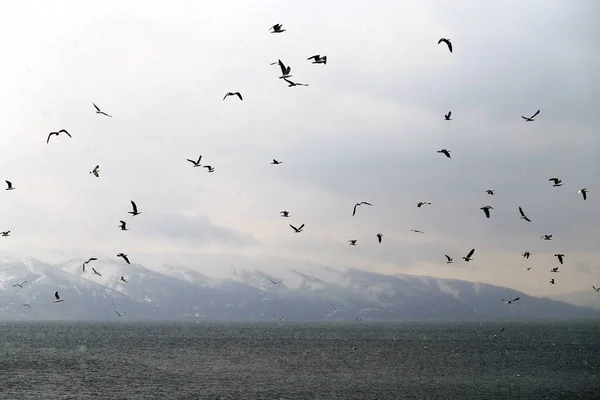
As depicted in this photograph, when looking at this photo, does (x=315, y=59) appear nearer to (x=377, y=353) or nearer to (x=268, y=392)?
(x=268, y=392)

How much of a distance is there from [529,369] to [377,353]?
42930mm

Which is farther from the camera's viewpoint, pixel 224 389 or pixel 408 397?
pixel 224 389

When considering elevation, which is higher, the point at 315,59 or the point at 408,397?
the point at 315,59

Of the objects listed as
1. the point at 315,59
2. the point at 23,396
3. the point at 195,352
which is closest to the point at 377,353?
the point at 195,352

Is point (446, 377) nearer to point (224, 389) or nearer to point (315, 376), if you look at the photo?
point (315, 376)

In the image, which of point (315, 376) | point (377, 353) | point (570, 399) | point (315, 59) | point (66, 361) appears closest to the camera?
point (315, 59)

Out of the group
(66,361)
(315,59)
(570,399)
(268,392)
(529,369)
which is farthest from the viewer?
(66,361)

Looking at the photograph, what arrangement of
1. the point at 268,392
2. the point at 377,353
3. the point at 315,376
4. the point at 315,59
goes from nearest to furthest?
the point at 315,59, the point at 268,392, the point at 315,376, the point at 377,353

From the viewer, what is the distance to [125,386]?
87.1 m

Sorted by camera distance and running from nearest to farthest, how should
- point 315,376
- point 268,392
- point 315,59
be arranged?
point 315,59 → point 268,392 → point 315,376

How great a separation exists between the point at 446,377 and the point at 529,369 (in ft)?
67.7

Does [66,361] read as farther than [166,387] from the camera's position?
Yes

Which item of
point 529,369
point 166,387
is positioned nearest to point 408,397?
point 166,387

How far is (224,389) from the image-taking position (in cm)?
8425
